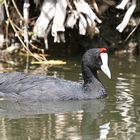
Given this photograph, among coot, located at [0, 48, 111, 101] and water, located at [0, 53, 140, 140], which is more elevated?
coot, located at [0, 48, 111, 101]

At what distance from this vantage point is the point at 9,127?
7.37m

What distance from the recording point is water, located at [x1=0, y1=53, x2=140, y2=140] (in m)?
7.03

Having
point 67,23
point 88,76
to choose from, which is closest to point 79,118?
point 88,76

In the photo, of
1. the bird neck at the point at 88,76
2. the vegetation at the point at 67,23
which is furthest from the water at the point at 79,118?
the vegetation at the point at 67,23

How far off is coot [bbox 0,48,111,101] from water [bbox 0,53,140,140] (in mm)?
156

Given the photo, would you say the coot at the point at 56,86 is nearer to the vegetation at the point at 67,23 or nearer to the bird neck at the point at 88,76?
the bird neck at the point at 88,76

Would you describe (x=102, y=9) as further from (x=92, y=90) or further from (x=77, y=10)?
(x=92, y=90)

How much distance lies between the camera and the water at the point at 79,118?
7.03 meters

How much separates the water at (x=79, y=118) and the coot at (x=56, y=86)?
156 mm

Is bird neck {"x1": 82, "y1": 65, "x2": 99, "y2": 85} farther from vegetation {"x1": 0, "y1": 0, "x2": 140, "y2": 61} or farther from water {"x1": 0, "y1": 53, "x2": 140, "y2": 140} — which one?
vegetation {"x1": 0, "y1": 0, "x2": 140, "y2": 61}

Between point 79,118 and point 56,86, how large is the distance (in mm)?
1233

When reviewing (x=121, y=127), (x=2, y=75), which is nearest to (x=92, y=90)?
(x=2, y=75)

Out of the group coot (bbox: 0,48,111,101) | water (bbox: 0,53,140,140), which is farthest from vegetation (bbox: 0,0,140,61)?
coot (bbox: 0,48,111,101)

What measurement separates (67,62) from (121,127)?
16.7ft
